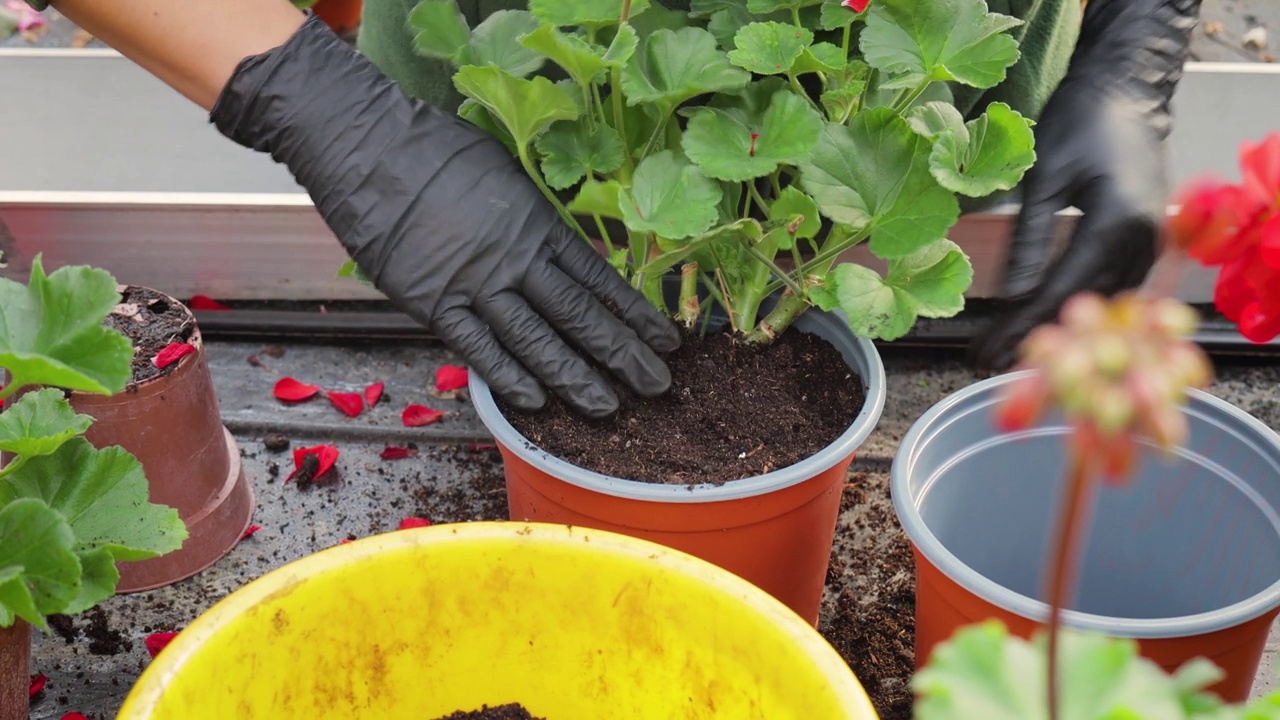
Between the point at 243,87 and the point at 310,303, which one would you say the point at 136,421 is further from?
the point at 310,303

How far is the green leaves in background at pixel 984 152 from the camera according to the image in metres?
0.89

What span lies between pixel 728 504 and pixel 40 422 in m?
0.57

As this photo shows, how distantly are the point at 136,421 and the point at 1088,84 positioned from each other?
109cm

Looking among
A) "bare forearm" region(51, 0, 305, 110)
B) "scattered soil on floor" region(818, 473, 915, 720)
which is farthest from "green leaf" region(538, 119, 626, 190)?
"scattered soil on floor" region(818, 473, 915, 720)

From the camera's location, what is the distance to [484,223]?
111 centimetres

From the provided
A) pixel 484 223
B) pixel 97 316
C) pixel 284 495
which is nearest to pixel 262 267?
pixel 284 495

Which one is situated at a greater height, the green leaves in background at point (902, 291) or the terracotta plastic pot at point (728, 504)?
the green leaves in background at point (902, 291)

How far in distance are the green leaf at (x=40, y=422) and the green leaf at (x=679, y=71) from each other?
1.70 feet

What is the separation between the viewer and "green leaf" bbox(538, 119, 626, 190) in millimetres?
1032

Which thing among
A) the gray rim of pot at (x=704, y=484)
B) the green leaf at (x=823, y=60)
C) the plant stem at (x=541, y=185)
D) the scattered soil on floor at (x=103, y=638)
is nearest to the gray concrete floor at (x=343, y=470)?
the scattered soil on floor at (x=103, y=638)

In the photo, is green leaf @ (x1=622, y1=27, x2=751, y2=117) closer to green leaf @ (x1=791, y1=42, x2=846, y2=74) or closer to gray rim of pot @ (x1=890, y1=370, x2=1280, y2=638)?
green leaf @ (x1=791, y1=42, x2=846, y2=74)

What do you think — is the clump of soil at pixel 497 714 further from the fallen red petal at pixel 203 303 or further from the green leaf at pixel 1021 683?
the fallen red petal at pixel 203 303

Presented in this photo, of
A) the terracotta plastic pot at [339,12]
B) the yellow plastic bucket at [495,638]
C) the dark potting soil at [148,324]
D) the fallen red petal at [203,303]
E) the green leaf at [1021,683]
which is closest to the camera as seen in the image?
the green leaf at [1021,683]

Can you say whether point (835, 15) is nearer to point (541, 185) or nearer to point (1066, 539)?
point (541, 185)
